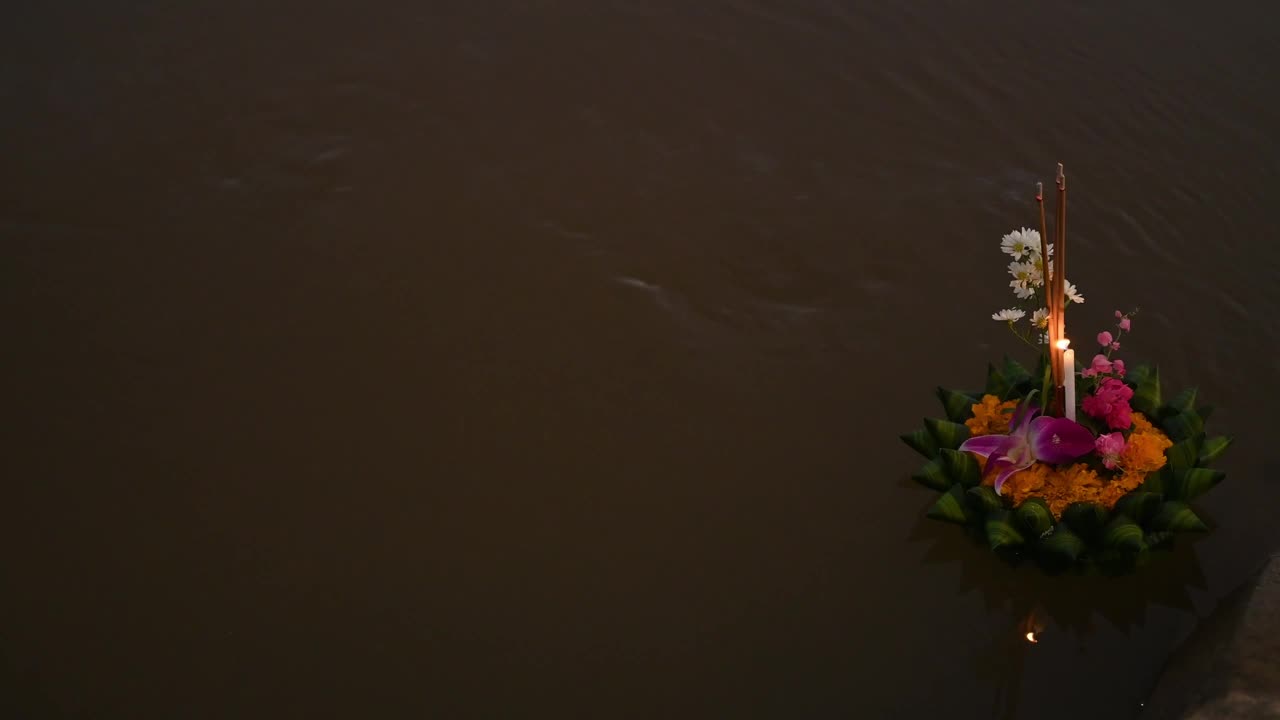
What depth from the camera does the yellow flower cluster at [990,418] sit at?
2383 mm

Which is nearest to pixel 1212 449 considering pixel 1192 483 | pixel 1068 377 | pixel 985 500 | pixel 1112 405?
pixel 1192 483

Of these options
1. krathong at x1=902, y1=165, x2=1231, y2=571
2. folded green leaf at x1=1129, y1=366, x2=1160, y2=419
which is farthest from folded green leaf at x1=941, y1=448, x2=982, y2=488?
folded green leaf at x1=1129, y1=366, x2=1160, y2=419

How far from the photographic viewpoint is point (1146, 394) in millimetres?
2432

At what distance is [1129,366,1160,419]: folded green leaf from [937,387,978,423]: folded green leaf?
0.29 meters

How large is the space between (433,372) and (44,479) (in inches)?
31.2

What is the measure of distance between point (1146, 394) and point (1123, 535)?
32 centimetres

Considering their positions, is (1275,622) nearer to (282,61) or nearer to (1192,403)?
(1192,403)

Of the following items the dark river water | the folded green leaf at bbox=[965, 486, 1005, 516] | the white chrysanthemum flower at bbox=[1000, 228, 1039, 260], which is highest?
the white chrysanthemum flower at bbox=[1000, 228, 1039, 260]

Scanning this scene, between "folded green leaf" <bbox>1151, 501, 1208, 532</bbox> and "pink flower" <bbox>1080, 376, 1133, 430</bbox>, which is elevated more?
"pink flower" <bbox>1080, 376, 1133, 430</bbox>

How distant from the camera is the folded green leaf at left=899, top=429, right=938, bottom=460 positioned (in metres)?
2.41

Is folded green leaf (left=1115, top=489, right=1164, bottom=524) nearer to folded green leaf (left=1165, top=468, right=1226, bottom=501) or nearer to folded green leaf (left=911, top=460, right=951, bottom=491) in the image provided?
folded green leaf (left=1165, top=468, right=1226, bottom=501)

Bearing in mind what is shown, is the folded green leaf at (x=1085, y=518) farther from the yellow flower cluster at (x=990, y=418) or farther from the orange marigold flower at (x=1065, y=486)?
the yellow flower cluster at (x=990, y=418)

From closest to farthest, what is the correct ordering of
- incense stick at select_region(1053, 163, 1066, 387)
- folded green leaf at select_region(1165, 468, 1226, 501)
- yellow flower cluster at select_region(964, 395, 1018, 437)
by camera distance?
incense stick at select_region(1053, 163, 1066, 387), folded green leaf at select_region(1165, 468, 1226, 501), yellow flower cluster at select_region(964, 395, 1018, 437)

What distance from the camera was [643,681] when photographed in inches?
89.8
